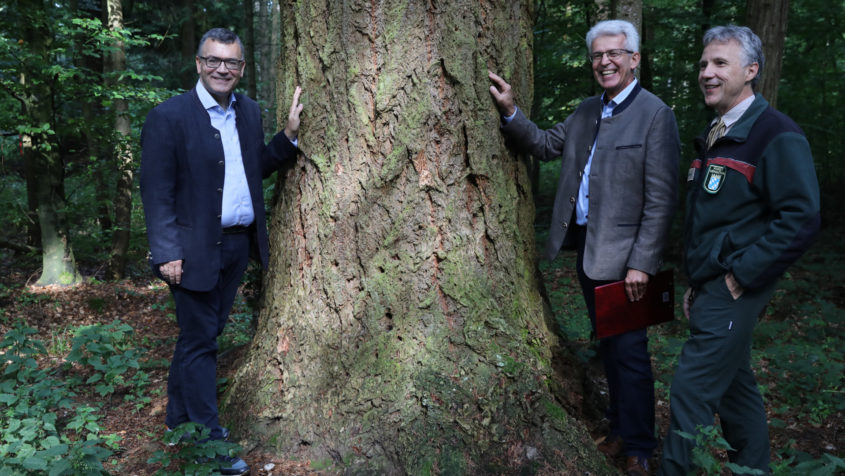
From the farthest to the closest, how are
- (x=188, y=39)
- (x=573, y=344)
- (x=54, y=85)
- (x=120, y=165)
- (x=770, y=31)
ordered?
(x=188, y=39) < (x=120, y=165) < (x=54, y=85) < (x=770, y=31) < (x=573, y=344)

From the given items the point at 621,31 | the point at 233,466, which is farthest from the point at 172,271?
the point at 621,31

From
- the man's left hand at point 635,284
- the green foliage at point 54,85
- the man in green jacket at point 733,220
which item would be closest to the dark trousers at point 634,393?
the man's left hand at point 635,284

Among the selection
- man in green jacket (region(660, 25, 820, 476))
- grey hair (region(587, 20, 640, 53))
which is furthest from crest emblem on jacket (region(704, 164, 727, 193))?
grey hair (region(587, 20, 640, 53))

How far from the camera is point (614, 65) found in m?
3.11

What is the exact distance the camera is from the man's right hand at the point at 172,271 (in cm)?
302

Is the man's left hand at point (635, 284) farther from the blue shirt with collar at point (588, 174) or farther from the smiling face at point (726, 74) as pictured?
the smiling face at point (726, 74)

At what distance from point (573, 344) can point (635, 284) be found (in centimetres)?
143

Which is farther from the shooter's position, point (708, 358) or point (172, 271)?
point (172, 271)

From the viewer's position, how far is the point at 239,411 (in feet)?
10.7

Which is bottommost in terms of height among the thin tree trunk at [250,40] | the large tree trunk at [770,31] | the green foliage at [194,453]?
the green foliage at [194,453]

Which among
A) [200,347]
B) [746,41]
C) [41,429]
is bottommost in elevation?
[41,429]

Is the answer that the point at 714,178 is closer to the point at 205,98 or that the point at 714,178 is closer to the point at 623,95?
the point at 623,95

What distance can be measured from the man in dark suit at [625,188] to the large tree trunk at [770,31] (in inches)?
146

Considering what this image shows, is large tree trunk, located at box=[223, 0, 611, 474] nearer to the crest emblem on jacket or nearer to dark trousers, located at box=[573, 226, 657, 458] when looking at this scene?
dark trousers, located at box=[573, 226, 657, 458]
